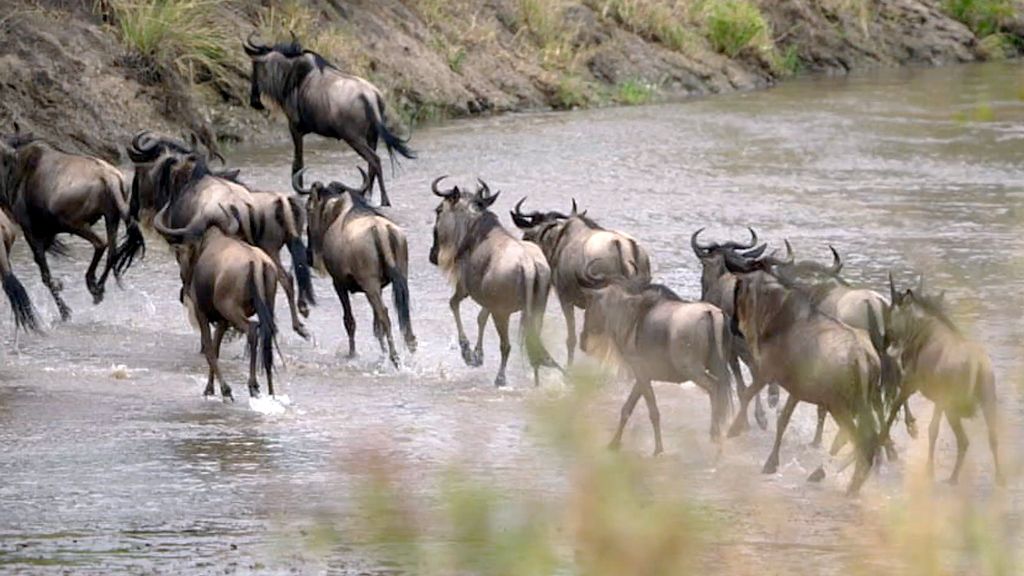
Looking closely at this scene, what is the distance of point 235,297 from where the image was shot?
32.5 feet

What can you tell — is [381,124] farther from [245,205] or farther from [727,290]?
[727,290]

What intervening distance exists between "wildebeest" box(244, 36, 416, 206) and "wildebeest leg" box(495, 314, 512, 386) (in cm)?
552

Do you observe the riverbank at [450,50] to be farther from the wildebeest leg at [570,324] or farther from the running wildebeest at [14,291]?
the wildebeest leg at [570,324]

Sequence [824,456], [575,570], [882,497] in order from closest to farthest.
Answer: [575,570]
[882,497]
[824,456]

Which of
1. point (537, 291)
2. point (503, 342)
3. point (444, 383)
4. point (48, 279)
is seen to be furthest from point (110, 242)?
point (537, 291)

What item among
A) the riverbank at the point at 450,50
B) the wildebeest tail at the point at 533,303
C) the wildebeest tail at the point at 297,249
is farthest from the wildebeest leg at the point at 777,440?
the riverbank at the point at 450,50

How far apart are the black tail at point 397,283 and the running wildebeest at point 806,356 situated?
243 cm

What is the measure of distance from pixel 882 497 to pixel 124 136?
10.8m

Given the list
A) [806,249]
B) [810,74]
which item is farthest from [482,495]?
[810,74]

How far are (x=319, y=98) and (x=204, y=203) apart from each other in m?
5.25

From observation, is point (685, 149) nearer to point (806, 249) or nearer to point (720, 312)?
point (806, 249)

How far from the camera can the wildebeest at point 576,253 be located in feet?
34.9

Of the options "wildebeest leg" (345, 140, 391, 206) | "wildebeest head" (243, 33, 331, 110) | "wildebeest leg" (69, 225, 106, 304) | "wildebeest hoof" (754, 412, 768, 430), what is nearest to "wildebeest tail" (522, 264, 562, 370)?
"wildebeest hoof" (754, 412, 768, 430)

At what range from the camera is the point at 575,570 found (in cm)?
625
